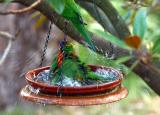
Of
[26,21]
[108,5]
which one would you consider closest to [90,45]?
[108,5]

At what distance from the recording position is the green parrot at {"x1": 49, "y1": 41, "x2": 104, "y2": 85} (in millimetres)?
1485

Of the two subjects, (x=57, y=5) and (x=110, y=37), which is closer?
(x=57, y=5)

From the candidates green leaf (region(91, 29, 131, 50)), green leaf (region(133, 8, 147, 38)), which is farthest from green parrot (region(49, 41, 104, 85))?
green leaf (region(133, 8, 147, 38))

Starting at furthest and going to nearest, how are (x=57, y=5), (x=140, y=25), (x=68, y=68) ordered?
(x=140, y=25) → (x=68, y=68) → (x=57, y=5)

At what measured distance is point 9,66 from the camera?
16.8 feet

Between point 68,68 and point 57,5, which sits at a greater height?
point 57,5

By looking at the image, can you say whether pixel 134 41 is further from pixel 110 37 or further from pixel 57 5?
pixel 57 5

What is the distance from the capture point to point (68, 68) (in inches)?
58.6

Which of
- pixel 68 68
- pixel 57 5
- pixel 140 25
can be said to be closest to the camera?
pixel 57 5

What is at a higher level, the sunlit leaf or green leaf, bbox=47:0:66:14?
green leaf, bbox=47:0:66:14

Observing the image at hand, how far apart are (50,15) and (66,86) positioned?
42 cm

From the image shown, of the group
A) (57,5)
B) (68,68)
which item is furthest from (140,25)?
(57,5)

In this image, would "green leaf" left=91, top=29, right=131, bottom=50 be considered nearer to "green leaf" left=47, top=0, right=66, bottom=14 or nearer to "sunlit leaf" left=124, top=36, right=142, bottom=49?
"sunlit leaf" left=124, top=36, right=142, bottom=49

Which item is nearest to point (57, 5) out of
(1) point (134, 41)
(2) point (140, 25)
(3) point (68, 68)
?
(3) point (68, 68)
